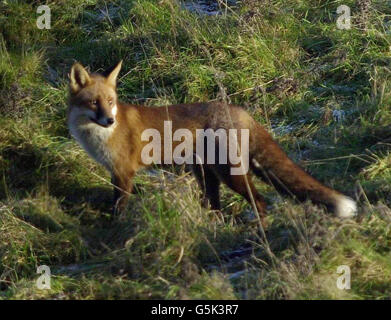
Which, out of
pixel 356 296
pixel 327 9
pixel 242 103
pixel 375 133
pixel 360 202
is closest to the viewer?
pixel 356 296

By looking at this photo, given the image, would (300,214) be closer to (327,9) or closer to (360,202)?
(360,202)

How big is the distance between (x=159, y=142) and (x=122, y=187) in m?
0.49

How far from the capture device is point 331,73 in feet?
25.0

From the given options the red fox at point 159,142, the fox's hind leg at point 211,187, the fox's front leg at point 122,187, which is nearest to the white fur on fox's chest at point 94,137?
the red fox at point 159,142

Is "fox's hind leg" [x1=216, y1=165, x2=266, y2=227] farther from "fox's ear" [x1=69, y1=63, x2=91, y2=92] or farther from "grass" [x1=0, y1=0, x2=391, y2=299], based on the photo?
"fox's ear" [x1=69, y1=63, x2=91, y2=92]

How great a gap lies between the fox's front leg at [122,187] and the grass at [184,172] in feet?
0.44

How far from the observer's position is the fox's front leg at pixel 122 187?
566cm

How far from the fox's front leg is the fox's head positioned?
0.43 meters

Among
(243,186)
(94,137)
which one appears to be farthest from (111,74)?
(243,186)

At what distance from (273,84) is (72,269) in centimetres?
315

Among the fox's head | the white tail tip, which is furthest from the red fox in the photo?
the white tail tip

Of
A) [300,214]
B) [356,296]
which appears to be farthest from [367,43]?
[356,296]

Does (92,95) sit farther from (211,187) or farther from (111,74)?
(211,187)

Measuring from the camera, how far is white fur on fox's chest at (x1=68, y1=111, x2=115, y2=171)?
19.0ft
